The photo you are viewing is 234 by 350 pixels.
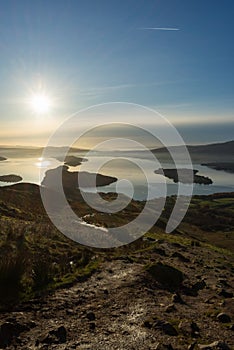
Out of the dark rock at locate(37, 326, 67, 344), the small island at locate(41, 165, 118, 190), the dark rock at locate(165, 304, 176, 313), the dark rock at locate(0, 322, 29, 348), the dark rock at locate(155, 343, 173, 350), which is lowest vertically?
the dark rock at locate(165, 304, 176, 313)

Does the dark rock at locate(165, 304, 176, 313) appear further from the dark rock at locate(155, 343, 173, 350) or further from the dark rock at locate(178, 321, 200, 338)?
the dark rock at locate(155, 343, 173, 350)

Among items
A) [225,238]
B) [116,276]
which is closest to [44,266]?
[116,276]

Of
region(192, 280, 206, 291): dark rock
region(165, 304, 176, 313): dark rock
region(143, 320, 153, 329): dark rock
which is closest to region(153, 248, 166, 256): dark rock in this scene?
region(192, 280, 206, 291): dark rock

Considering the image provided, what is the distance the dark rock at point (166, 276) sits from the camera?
12008mm

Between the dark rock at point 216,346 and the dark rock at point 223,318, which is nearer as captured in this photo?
the dark rock at point 216,346

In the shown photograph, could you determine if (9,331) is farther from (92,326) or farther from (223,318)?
(223,318)

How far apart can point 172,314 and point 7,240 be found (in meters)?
8.29

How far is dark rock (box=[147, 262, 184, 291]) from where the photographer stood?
12008mm

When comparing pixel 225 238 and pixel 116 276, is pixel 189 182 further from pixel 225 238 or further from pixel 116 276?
pixel 116 276

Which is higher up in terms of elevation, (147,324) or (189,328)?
(147,324)

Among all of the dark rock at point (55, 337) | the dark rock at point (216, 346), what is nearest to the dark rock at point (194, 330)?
the dark rock at point (216, 346)

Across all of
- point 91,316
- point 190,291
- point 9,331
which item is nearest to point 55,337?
point 9,331

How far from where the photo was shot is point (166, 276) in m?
12.4

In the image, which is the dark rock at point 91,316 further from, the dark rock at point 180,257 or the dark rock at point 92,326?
the dark rock at point 180,257
